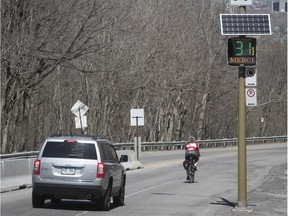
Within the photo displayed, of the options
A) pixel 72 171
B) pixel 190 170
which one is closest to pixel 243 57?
pixel 72 171

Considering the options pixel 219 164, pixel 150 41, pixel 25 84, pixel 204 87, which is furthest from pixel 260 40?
pixel 25 84

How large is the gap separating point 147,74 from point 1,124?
23732 mm

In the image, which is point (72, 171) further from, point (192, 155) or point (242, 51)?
point (192, 155)

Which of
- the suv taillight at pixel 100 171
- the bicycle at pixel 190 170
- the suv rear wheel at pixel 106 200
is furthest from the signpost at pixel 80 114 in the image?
the suv taillight at pixel 100 171

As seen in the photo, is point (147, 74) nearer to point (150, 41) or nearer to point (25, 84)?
point (150, 41)

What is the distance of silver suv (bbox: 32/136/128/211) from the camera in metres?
17.5

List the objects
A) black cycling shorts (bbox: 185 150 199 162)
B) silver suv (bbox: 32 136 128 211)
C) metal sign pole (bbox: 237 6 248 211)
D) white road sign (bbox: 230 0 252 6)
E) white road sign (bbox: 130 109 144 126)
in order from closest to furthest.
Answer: white road sign (bbox: 230 0 252 6), metal sign pole (bbox: 237 6 248 211), silver suv (bbox: 32 136 128 211), black cycling shorts (bbox: 185 150 199 162), white road sign (bbox: 130 109 144 126)

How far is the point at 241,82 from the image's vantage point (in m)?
17.4

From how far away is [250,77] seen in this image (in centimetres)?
1755

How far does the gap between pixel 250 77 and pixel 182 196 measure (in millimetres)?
6375

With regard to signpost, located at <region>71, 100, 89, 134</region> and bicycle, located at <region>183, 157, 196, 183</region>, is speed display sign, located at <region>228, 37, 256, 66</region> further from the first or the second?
signpost, located at <region>71, 100, 89, 134</region>

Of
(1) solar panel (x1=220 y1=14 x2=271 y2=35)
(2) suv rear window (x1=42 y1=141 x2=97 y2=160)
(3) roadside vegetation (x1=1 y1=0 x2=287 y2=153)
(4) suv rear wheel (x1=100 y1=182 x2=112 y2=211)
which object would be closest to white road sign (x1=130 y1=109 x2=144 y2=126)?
(3) roadside vegetation (x1=1 y1=0 x2=287 y2=153)

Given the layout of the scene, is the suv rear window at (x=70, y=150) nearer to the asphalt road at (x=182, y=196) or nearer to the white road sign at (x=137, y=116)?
the asphalt road at (x=182, y=196)

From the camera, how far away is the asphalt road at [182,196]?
17.7 meters
